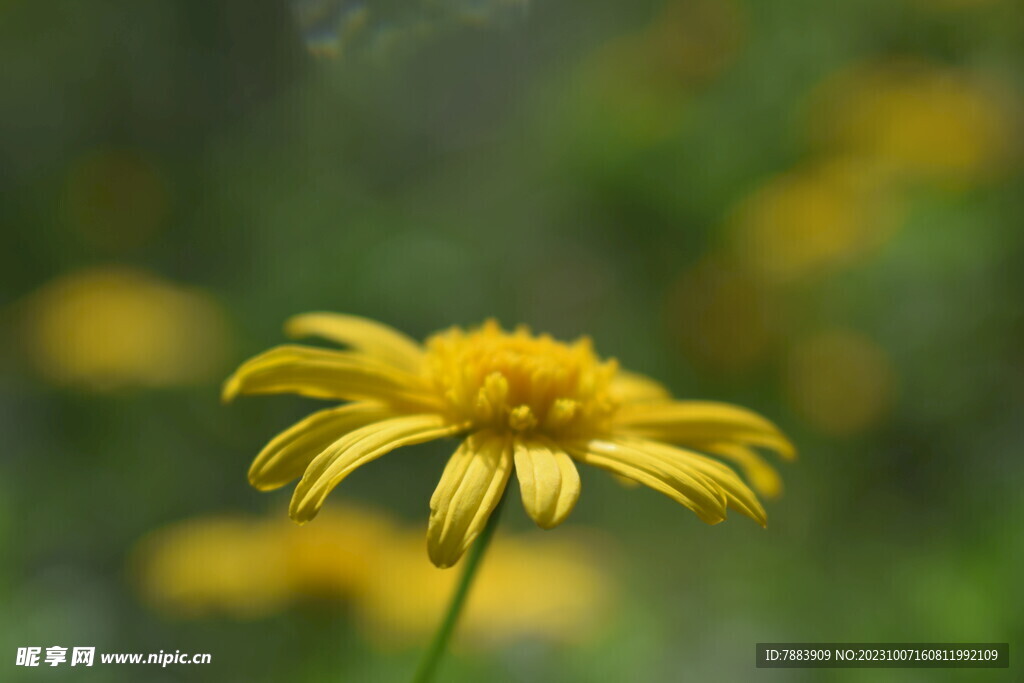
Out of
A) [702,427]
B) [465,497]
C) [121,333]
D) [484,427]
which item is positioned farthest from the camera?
[121,333]

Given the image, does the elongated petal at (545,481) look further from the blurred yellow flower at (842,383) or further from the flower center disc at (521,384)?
the blurred yellow flower at (842,383)

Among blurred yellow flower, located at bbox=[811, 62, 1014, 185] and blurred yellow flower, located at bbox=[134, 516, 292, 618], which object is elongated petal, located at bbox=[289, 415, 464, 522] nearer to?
blurred yellow flower, located at bbox=[134, 516, 292, 618]

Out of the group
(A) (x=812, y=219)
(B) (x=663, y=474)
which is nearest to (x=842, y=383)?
A: (A) (x=812, y=219)

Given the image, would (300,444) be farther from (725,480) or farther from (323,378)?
(725,480)

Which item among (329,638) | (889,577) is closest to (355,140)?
(329,638)

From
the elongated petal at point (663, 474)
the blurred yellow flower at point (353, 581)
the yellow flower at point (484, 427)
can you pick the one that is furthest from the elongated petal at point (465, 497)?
the blurred yellow flower at point (353, 581)

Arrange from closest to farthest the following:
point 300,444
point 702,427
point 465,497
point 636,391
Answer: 1. point 465,497
2. point 300,444
3. point 702,427
4. point 636,391

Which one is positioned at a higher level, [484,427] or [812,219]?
[812,219]

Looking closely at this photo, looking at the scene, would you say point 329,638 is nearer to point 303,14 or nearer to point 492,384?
point 492,384
